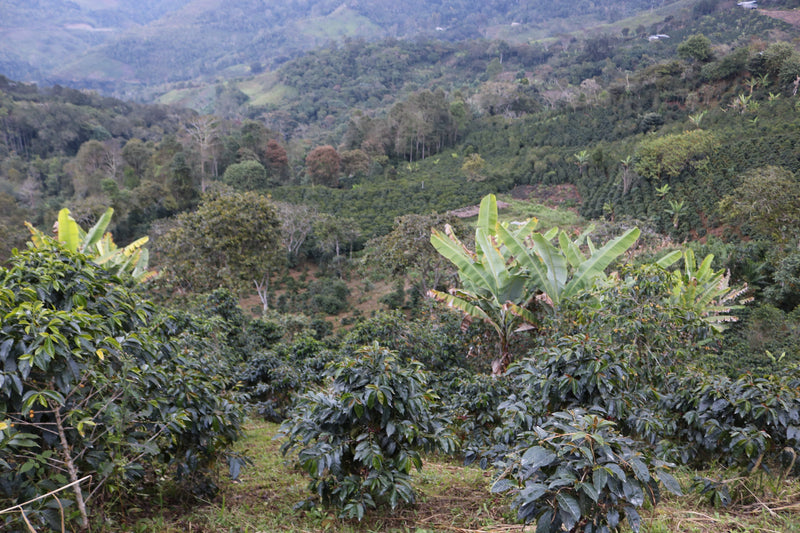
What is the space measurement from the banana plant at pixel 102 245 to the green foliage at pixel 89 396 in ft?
15.2

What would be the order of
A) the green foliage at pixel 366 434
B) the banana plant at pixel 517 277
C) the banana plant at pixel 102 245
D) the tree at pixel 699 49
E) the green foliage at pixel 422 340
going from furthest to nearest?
the tree at pixel 699 49 < the banana plant at pixel 102 245 < the green foliage at pixel 422 340 < the banana plant at pixel 517 277 < the green foliage at pixel 366 434

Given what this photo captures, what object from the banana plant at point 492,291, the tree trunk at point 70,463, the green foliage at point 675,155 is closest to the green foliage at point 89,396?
the tree trunk at point 70,463

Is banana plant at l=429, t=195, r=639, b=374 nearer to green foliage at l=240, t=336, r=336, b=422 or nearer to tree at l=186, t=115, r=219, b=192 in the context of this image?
green foliage at l=240, t=336, r=336, b=422

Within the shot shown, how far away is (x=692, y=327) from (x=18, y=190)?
4083 cm

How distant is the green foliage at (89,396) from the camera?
200cm

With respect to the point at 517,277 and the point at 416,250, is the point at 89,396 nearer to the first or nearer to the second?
the point at 517,277

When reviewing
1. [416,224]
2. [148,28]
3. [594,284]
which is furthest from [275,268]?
[148,28]

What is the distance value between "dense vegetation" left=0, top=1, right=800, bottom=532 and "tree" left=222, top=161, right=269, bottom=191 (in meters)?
0.16

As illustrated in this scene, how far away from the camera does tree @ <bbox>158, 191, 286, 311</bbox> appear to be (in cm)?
1259

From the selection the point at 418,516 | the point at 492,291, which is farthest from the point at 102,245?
the point at 418,516

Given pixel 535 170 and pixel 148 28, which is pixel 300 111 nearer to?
pixel 535 170

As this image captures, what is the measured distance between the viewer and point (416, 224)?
1348 centimetres

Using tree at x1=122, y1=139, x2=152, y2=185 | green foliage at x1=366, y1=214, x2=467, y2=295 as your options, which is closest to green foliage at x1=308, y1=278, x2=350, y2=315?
green foliage at x1=366, y1=214, x2=467, y2=295

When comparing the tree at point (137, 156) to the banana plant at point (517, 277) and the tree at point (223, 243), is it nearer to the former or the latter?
the tree at point (223, 243)
